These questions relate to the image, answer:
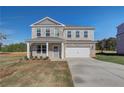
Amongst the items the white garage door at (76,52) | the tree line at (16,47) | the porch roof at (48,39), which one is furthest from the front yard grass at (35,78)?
the tree line at (16,47)

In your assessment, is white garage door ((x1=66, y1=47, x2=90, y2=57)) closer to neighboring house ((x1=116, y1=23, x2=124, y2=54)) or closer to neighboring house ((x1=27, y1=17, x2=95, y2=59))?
neighboring house ((x1=27, y1=17, x2=95, y2=59))

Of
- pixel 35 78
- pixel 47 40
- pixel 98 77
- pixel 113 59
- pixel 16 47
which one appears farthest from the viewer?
pixel 16 47

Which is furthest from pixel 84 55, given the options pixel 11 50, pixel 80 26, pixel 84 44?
pixel 11 50

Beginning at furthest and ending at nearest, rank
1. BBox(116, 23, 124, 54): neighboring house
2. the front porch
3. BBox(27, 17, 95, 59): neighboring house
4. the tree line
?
1. the tree line
2. BBox(116, 23, 124, 54): neighboring house
3. the front porch
4. BBox(27, 17, 95, 59): neighboring house

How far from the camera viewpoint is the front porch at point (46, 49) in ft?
104

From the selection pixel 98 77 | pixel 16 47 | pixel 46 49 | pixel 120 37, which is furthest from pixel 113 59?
pixel 16 47

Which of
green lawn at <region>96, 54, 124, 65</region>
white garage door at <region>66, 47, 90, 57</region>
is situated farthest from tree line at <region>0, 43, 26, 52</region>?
green lawn at <region>96, 54, 124, 65</region>

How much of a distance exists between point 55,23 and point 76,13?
3369mm

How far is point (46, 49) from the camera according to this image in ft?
104

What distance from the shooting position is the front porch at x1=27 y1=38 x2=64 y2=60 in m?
31.8

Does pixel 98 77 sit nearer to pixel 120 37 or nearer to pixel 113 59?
pixel 113 59

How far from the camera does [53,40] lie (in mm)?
31453

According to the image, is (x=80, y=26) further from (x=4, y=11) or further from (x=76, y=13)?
(x=4, y=11)

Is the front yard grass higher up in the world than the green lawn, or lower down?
lower down
